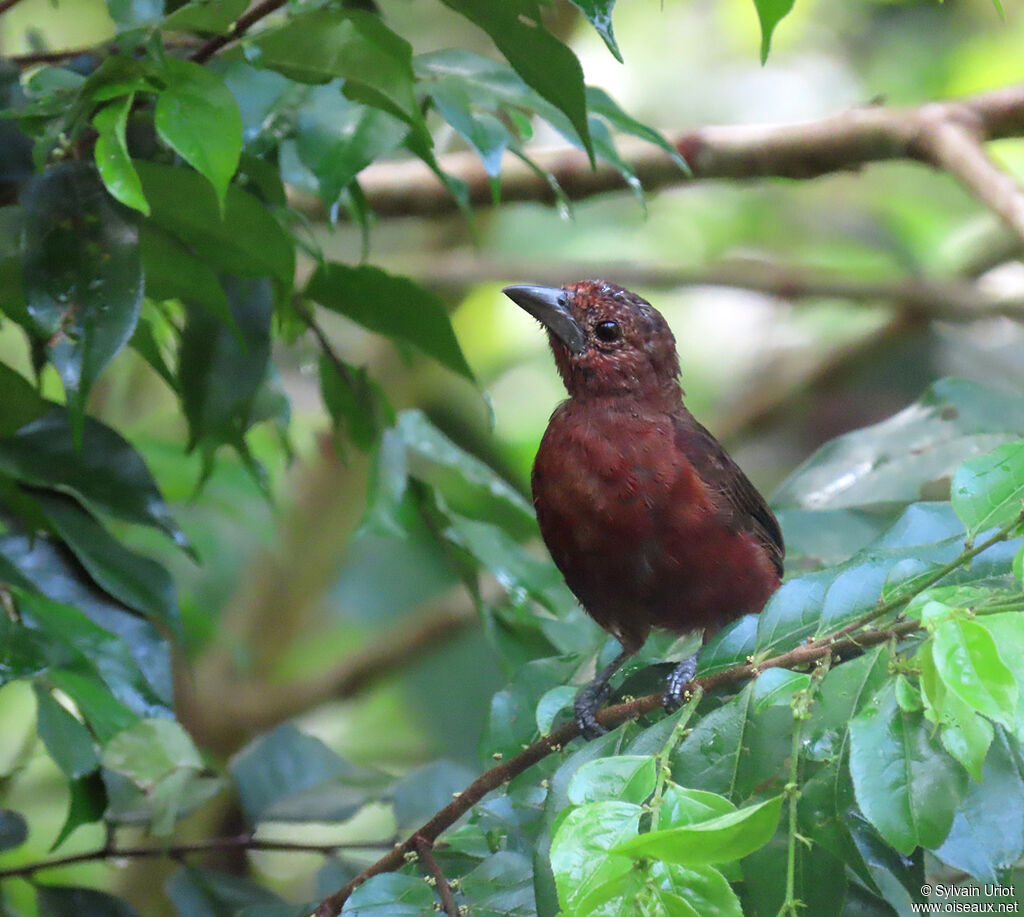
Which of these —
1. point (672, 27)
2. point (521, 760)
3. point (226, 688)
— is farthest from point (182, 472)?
point (672, 27)

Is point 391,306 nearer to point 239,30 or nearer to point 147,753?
point 239,30

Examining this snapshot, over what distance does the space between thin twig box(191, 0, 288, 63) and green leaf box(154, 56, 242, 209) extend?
0.58 feet

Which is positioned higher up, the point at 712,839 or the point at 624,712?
the point at 712,839

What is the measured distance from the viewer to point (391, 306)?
2.39 m

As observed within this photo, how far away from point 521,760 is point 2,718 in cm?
407

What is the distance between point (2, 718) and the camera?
509 cm

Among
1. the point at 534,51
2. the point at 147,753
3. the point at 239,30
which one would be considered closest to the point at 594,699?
the point at 147,753

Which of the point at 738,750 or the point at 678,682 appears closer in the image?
the point at 738,750

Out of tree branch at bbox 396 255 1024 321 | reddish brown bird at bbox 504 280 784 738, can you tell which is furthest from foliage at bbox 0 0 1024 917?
tree branch at bbox 396 255 1024 321

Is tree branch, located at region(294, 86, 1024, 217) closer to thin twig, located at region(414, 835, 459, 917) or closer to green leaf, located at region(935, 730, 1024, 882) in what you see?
thin twig, located at region(414, 835, 459, 917)

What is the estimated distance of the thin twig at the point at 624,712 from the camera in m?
1.38

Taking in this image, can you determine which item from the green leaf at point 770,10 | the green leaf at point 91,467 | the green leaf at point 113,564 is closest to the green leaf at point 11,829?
the green leaf at point 113,564

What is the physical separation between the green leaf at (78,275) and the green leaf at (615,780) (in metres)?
0.88

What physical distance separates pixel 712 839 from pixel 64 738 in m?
1.16
